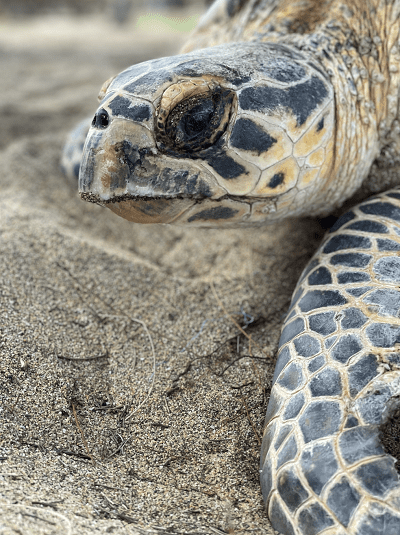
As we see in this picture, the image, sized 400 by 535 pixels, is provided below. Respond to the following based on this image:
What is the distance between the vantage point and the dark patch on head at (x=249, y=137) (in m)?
1.19

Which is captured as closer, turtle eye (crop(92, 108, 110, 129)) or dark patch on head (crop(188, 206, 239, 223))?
turtle eye (crop(92, 108, 110, 129))

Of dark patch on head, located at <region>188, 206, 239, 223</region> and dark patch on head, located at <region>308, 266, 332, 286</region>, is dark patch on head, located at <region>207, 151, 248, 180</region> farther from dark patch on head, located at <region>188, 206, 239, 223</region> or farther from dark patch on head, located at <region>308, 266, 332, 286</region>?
dark patch on head, located at <region>308, 266, 332, 286</region>

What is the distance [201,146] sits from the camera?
1169mm

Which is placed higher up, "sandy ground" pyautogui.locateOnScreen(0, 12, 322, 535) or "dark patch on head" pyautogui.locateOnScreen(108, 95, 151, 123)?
"dark patch on head" pyautogui.locateOnScreen(108, 95, 151, 123)

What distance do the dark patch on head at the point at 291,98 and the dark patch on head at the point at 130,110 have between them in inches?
10.2

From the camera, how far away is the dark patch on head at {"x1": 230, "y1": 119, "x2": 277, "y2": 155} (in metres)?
1.19

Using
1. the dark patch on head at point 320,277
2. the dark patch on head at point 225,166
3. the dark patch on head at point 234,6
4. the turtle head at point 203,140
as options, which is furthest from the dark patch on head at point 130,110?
the dark patch on head at point 234,6

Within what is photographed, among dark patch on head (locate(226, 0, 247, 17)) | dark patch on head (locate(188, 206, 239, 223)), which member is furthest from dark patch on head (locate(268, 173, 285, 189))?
dark patch on head (locate(226, 0, 247, 17))

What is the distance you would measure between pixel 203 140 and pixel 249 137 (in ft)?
0.41

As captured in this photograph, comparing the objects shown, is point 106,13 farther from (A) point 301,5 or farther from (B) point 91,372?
(B) point 91,372

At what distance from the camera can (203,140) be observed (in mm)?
1166

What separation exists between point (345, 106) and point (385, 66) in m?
0.29

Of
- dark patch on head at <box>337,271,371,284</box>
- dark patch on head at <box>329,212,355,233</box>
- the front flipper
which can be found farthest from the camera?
dark patch on head at <box>329,212,355,233</box>

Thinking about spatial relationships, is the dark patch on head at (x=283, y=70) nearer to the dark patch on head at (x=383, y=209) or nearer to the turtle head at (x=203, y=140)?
the turtle head at (x=203, y=140)
